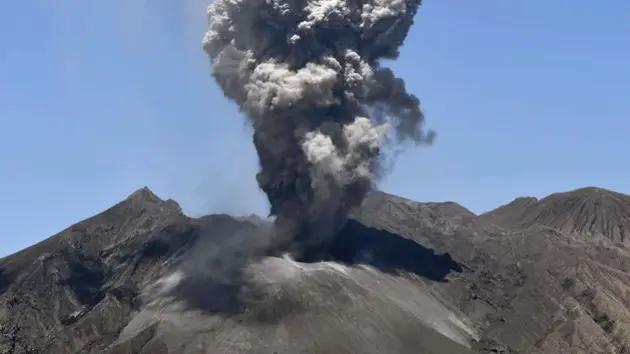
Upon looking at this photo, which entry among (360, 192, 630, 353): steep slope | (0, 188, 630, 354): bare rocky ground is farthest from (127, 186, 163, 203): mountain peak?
(360, 192, 630, 353): steep slope

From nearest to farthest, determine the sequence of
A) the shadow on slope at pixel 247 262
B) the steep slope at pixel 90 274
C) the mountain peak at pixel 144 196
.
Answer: the shadow on slope at pixel 247 262, the steep slope at pixel 90 274, the mountain peak at pixel 144 196

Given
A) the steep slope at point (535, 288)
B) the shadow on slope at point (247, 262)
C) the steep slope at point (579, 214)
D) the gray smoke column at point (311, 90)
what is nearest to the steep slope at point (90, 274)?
the shadow on slope at point (247, 262)

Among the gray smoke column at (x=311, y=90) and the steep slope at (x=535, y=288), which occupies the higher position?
the gray smoke column at (x=311, y=90)

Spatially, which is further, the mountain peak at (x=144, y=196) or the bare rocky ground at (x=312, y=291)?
the mountain peak at (x=144, y=196)

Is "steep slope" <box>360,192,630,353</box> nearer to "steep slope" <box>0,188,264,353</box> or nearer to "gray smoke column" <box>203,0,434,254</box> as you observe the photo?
"gray smoke column" <box>203,0,434,254</box>

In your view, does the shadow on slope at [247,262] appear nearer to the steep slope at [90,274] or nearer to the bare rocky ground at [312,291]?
the bare rocky ground at [312,291]

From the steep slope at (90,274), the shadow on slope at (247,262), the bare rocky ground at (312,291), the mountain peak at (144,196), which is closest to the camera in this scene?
the bare rocky ground at (312,291)

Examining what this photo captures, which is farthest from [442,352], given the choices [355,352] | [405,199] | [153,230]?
[405,199]
